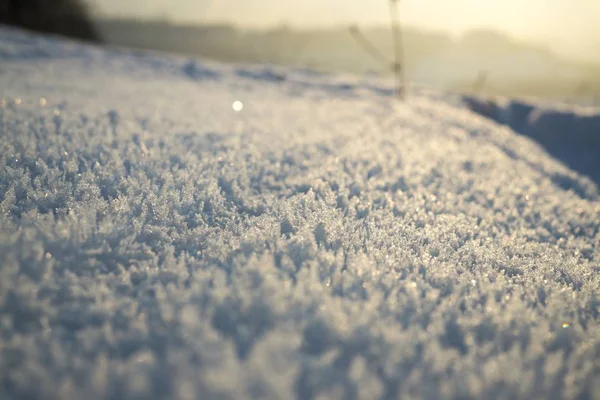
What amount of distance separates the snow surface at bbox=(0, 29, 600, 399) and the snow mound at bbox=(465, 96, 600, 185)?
509cm

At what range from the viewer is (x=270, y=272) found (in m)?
1.20

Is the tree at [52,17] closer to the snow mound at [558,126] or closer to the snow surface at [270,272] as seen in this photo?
the snow mound at [558,126]

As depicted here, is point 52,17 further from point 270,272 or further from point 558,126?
point 270,272

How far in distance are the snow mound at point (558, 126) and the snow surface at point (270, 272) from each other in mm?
5093

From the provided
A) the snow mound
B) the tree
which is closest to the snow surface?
the snow mound

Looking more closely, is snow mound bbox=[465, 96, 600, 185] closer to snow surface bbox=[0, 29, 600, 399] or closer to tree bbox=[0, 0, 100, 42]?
snow surface bbox=[0, 29, 600, 399]

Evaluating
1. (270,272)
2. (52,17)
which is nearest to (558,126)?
(270,272)

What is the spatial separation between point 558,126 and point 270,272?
912cm

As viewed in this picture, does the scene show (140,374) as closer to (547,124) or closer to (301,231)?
(301,231)

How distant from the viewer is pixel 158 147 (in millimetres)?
2299

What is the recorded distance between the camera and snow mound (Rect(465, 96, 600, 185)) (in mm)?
6750

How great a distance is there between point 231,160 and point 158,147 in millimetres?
474

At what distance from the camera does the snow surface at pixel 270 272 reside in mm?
868

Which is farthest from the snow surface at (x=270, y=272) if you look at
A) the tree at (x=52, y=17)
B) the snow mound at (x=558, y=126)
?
the tree at (x=52, y=17)
